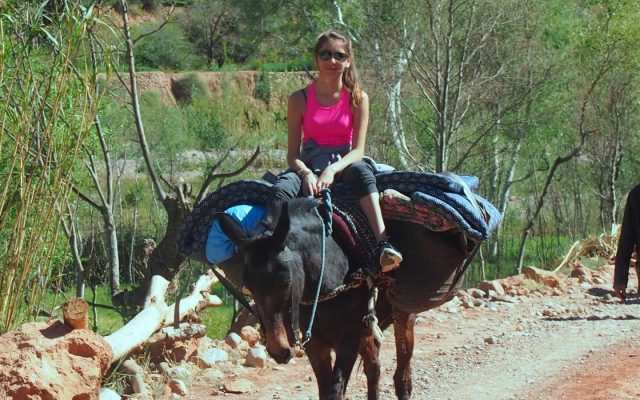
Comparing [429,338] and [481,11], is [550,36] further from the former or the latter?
[429,338]

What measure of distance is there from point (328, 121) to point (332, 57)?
40 centimetres

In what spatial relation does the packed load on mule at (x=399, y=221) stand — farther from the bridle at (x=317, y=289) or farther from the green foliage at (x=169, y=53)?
the green foliage at (x=169, y=53)

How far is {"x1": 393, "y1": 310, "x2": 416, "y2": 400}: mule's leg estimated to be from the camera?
22.2 ft

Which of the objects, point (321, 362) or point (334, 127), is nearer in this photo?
point (321, 362)

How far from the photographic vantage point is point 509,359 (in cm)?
884

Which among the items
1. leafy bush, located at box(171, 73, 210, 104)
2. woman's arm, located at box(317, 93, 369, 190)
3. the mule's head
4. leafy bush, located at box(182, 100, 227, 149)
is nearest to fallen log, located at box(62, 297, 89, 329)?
the mule's head

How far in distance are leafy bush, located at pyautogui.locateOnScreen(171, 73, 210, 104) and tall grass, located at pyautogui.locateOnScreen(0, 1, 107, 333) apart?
1585 inches

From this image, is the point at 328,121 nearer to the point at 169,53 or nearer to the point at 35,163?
the point at 35,163

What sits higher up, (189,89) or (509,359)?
(189,89)

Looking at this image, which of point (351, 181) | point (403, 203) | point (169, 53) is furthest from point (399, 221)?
point (169, 53)

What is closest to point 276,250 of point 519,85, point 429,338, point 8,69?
point 8,69

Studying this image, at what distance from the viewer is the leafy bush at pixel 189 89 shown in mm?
46844

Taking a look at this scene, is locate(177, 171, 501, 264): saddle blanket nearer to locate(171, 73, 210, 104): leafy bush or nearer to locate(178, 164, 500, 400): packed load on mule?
locate(178, 164, 500, 400): packed load on mule

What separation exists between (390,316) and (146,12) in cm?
5173
